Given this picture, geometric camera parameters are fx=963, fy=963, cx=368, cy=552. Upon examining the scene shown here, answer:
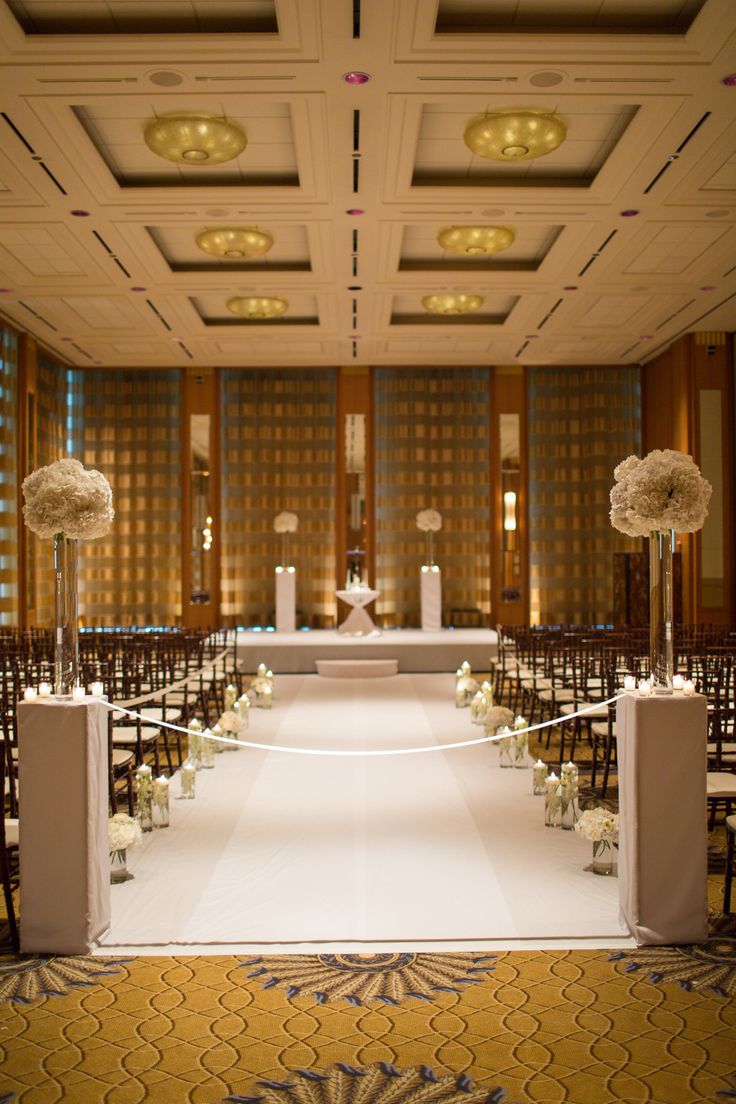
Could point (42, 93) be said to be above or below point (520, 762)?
above

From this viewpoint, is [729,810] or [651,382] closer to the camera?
[729,810]

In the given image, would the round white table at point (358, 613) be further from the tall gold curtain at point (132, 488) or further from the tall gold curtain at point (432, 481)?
the tall gold curtain at point (132, 488)

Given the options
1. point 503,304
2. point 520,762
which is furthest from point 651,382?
point 520,762

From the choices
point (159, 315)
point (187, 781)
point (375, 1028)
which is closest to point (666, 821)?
point (375, 1028)

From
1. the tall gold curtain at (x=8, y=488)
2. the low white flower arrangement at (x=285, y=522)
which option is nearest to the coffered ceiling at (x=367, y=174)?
the tall gold curtain at (x=8, y=488)

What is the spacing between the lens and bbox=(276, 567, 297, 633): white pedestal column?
59.8 ft

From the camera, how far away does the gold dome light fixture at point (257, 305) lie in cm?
1548

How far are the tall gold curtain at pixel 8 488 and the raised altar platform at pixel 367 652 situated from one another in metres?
3.96

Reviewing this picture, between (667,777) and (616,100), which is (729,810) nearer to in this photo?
(667,777)

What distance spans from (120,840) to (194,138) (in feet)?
22.6

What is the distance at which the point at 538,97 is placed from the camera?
8586 millimetres

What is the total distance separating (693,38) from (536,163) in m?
2.94

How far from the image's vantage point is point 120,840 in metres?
5.12

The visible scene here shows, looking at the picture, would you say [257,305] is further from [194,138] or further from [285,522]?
[194,138]
